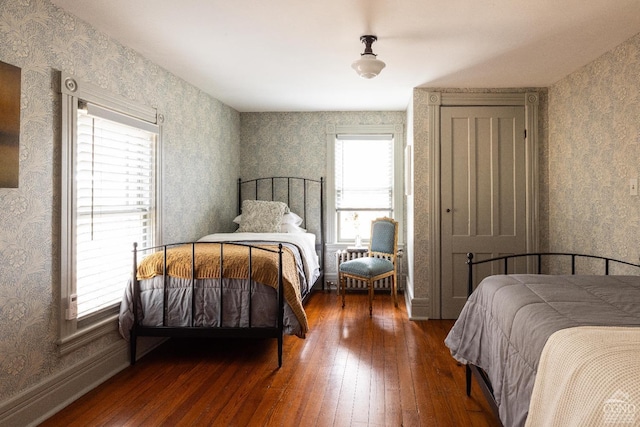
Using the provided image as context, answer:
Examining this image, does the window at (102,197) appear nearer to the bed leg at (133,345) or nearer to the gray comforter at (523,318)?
the bed leg at (133,345)

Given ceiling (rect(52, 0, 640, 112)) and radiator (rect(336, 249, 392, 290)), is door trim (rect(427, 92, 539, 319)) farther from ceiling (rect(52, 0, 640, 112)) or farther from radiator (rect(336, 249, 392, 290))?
radiator (rect(336, 249, 392, 290))

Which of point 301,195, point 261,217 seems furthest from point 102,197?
point 301,195

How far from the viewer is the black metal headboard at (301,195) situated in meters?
A: 5.72

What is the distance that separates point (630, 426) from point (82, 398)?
2.81 meters

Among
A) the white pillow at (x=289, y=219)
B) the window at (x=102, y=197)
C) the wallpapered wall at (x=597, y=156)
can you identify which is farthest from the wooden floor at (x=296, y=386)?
the white pillow at (x=289, y=219)

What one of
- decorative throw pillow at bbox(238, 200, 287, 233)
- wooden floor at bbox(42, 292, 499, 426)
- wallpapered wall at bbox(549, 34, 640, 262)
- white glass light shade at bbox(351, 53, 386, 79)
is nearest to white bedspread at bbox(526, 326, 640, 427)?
wooden floor at bbox(42, 292, 499, 426)

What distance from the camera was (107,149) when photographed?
3057 millimetres

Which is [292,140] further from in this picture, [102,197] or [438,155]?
[102,197]

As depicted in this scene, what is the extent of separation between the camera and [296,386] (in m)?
2.80

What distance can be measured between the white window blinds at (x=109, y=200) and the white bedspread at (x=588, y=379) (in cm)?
262

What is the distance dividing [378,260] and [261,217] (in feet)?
4.73

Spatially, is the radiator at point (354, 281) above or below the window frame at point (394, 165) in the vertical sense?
below

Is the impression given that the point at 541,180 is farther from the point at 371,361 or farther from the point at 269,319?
the point at 269,319

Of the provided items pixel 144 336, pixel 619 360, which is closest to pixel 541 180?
pixel 619 360
